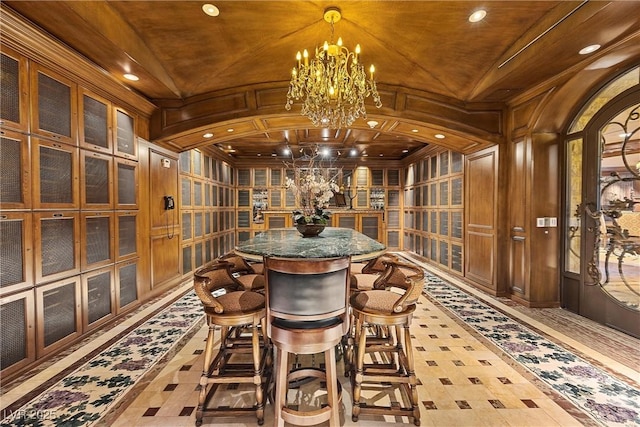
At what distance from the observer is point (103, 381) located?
7.11 feet

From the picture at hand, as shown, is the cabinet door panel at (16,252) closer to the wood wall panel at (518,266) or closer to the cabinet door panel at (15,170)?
the cabinet door panel at (15,170)

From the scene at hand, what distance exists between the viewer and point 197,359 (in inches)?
98.9

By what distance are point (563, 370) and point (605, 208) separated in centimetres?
195

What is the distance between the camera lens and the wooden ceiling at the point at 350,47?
2.28 metres

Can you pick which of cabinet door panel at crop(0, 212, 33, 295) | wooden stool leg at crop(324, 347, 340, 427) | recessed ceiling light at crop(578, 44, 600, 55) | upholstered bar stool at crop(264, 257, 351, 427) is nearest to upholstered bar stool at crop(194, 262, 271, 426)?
upholstered bar stool at crop(264, 257, 351, 427)

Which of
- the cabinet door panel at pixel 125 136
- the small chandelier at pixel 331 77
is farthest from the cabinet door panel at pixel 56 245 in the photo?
the small chandelier at pixel 331 77

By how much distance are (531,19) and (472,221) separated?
2924 millimetres

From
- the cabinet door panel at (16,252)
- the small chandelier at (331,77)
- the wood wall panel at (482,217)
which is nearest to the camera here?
the cabinet door panel at (16,252)

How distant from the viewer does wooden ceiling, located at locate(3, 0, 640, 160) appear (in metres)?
2.28

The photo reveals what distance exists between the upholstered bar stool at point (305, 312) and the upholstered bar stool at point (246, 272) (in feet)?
2.32

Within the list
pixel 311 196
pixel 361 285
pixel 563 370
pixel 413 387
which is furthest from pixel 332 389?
pixel 563 370

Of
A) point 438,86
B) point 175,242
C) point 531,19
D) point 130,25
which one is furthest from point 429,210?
point 130,25

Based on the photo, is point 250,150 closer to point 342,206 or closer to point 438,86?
point 342,206

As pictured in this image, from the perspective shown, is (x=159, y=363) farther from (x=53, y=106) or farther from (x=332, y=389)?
(x=53, y=106)
